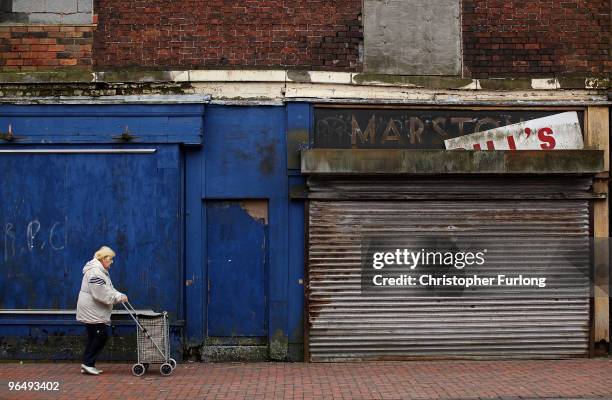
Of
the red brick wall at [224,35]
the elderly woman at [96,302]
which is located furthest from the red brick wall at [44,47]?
the elderly woman at [96,302]

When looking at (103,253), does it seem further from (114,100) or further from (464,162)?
(464,162)

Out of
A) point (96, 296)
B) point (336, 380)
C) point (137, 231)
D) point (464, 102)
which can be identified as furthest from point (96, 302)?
point (464, 102)

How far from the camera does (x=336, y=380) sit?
945 centimetres

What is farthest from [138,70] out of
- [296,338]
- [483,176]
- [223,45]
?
[483,176]

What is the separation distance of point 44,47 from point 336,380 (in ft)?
20.4

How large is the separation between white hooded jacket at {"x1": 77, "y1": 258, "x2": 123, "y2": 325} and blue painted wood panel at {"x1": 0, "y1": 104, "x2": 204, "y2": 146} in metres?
2.04

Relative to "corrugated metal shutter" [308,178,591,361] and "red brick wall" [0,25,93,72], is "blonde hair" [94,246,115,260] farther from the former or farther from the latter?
"red brick wall" [0,25,93,72]

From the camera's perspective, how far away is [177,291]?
10.7 m

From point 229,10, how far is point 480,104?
3817 millimetres

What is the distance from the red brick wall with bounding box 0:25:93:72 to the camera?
36.4 ft

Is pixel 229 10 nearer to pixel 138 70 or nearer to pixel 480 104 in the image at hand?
pixel 138 70

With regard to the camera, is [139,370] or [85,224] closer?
[139,370]

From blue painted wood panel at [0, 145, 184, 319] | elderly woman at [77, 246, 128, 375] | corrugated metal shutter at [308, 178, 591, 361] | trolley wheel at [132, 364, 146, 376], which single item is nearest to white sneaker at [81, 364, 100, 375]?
elderly woman at [77, 246, 128, 375]

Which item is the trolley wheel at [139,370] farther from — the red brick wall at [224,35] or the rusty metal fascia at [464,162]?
the red brick wall at [224,35]
